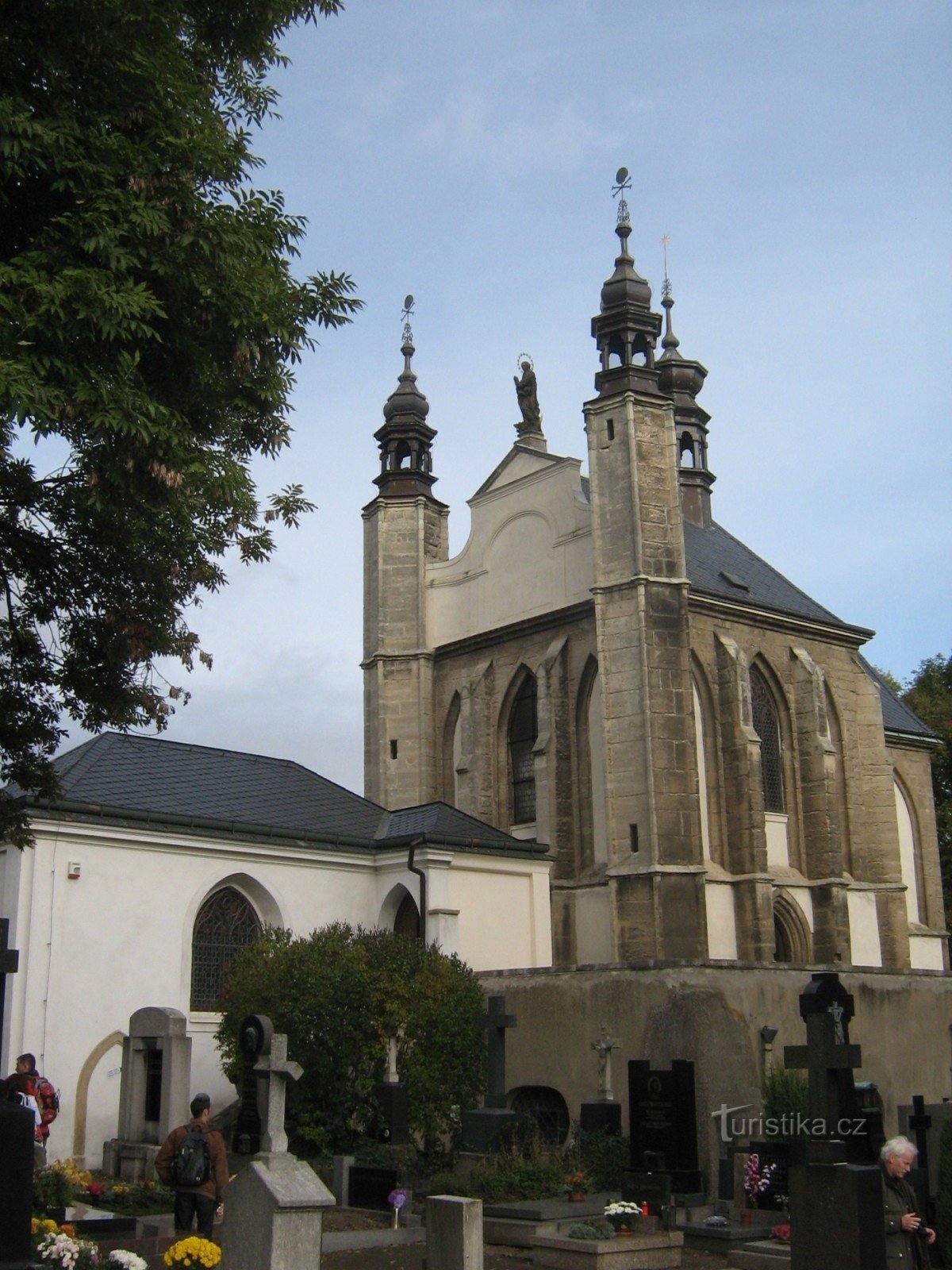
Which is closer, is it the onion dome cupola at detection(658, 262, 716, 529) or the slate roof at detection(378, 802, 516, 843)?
the slate roof at detection(378, 802, 516, 843)

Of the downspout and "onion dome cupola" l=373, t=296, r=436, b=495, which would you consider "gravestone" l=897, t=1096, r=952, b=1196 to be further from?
"onion dome cupola" l=373, t=296, r=436, b=495

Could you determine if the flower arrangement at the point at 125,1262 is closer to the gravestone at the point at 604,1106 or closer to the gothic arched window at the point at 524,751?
the gravestone at the point at 604,1106

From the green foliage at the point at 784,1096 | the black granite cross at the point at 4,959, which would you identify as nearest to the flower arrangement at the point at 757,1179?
the green foliage at the point at 784,1096

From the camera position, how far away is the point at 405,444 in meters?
37.0

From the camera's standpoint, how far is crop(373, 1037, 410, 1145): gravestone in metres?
18.3

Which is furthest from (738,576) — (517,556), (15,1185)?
(15,1185)

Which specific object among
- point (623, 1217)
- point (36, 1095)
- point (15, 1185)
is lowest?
point (623, 1217)

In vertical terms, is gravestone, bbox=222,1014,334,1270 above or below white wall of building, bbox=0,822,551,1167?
below

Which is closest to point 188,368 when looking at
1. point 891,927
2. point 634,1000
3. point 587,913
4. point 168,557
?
point 168,557

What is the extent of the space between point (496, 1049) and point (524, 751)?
1406 centimetres

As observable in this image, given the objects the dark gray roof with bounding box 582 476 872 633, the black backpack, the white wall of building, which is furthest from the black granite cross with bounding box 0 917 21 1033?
the dark gray roof with bounding box 582 476 872 633

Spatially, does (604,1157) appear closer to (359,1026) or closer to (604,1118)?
(604,1118)

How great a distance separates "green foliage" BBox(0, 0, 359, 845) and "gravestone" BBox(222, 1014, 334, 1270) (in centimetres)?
502

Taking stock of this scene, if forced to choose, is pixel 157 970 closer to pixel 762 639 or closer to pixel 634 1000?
pixel 634 1000
